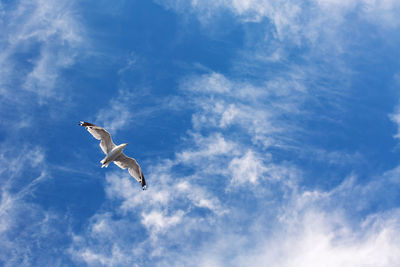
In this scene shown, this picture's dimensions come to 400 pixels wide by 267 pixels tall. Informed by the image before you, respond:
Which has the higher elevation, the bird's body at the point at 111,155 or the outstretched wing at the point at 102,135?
the outstretched wing at the point at 102,135

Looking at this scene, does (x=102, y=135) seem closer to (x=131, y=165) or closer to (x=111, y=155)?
(x=111, y=155)

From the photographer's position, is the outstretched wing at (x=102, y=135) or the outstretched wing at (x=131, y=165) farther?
the outstretched wing at (x=131, y=165)

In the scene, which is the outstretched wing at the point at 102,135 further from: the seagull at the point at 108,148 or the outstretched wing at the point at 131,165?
the outstretched wing at the point at 131,165

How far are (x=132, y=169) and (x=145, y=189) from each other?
4319mm

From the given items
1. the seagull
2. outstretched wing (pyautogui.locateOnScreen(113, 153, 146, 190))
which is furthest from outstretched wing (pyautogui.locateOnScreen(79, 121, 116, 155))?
outstretched wing (pyautogui.locateOnScreen(113, 153, 146, 190))

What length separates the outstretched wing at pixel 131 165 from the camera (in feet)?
214

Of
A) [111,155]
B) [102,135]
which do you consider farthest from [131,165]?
[102,135]

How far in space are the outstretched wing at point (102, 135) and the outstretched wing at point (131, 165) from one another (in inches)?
113

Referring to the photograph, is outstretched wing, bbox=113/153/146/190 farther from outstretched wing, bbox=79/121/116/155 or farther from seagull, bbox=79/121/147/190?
outstretched wing, bbox=79/121/116/155

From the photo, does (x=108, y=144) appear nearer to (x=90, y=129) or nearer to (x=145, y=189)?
(x=90, y=129)

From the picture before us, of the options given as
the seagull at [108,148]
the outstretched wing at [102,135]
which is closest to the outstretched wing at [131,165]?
the seagull at [108,148]

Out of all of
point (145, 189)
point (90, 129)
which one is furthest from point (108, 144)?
point (145, 189)

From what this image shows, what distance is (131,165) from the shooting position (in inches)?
2611

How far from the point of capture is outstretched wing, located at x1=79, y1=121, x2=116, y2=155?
61375mm
